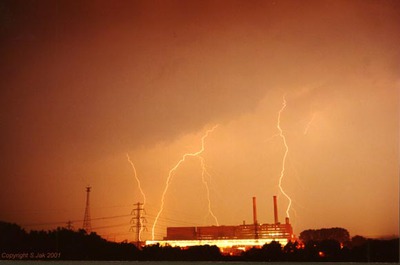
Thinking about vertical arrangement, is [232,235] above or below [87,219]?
below

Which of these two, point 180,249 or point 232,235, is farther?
point 232,235

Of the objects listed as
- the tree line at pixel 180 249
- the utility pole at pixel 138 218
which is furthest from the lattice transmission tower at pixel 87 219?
the utility pole at pixel 138 218

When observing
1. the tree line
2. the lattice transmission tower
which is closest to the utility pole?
the tree line

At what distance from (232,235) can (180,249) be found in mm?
650

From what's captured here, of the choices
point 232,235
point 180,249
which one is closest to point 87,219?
point 180,249

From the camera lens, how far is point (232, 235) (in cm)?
645

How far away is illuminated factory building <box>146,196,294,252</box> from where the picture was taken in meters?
6.15

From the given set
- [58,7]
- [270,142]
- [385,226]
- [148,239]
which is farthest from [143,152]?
[385,226]

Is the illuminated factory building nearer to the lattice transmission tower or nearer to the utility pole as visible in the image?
the utility pole

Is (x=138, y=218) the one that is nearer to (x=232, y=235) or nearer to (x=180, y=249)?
(x=180, y=249)

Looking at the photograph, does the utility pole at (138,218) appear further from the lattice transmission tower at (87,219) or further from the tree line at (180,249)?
the lattice transmission tower at (87,219)

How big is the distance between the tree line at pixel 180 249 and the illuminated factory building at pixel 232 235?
7 centimetres

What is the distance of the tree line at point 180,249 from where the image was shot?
18.8 feet

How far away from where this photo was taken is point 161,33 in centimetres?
659
